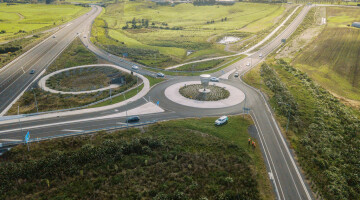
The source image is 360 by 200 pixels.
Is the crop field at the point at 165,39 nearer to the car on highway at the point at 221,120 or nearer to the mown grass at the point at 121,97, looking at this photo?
the mown grass at the point at 121,97

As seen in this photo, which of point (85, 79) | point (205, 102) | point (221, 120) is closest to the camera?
point (221, 120)

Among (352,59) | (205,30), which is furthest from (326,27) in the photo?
(205,30)

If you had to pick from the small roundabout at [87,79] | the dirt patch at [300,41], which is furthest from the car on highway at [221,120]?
the dirt patch at [300,41]

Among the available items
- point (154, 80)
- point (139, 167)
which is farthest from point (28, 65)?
point (139, 167)

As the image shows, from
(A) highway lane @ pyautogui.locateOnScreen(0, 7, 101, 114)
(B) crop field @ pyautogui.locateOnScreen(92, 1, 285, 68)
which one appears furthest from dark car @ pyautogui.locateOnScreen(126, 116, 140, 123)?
(B) crop field @ pyautogui.locateOnScreen(92, 1, 285, 68)

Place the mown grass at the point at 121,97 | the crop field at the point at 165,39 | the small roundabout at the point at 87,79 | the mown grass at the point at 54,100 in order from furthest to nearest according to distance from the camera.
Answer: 1. the crop field at the point at 165,39
2. the small roundabout at the point at 87,79
3. the mown grass at the point at 121,97
4. the mown grass at the point at 54,100

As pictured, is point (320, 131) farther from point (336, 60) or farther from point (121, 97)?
point (336, 60)

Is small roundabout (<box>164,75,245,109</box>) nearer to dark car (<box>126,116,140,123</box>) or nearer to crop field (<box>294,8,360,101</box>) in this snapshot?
dark car (<box>126,116,140,123</box>)
